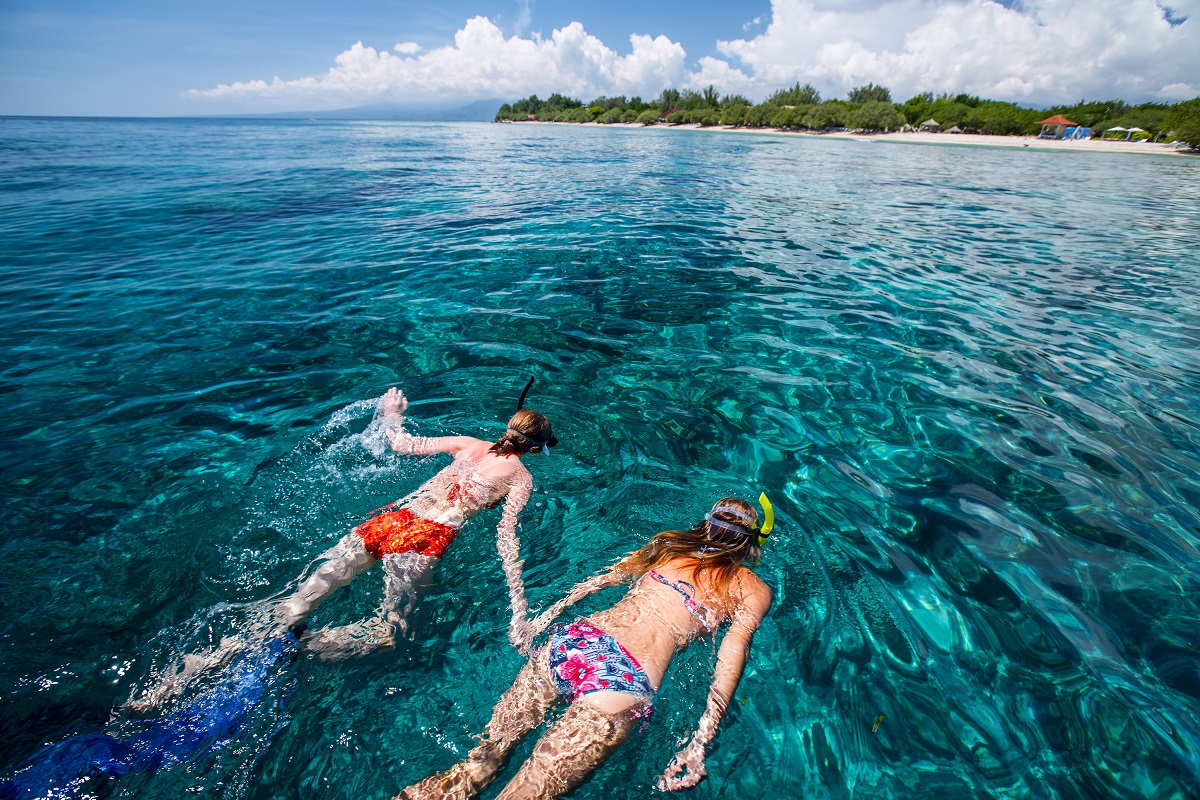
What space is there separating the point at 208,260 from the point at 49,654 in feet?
33.7

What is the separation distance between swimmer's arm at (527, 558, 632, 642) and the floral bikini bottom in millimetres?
414

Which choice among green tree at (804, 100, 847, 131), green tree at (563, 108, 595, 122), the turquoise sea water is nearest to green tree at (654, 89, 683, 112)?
green tree at (563, 108, 595, 122)

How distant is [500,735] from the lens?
2.56 m

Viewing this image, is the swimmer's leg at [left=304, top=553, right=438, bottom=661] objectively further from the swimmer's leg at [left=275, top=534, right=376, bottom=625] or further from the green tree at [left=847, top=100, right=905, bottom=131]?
the green tree at [left=847, top=100, right=905, bottom=131]

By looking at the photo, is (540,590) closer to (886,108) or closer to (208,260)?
(208,260)

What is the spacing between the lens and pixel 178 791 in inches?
96.8

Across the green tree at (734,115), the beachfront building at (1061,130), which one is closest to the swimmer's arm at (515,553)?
the beachfront building at (1061,130)

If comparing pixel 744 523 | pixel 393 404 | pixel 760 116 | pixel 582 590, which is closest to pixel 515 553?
pixel 582 590

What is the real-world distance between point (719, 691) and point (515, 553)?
1669mm

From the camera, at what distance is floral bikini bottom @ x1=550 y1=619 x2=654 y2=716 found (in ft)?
8.45

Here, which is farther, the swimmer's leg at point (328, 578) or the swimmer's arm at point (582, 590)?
the swimmer's leg at point (328, 578)

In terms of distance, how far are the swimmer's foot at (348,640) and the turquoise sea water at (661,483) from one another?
3.3 inches

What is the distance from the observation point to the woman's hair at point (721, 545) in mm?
3156

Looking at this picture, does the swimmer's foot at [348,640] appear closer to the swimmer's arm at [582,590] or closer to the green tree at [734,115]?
the swimmer's arm at [582,590]
